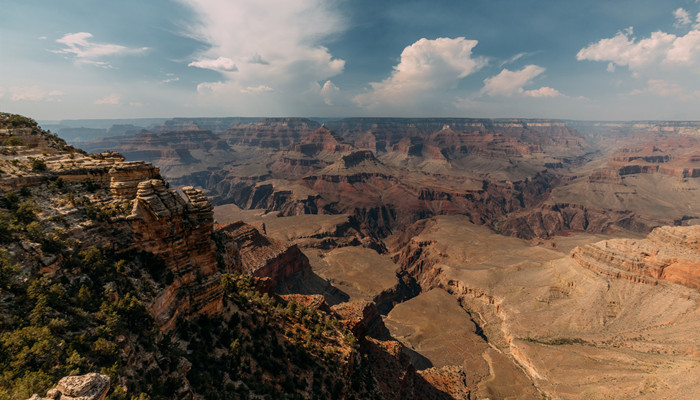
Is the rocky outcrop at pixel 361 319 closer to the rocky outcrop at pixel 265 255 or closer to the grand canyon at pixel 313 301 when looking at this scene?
the grand canyon at pixel 313 301

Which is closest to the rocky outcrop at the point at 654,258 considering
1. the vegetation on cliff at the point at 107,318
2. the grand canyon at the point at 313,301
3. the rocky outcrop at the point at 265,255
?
the grand canyon at the point at 313,301

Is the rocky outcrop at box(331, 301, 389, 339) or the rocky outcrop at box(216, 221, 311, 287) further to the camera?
the rocky outcrop at box(216, 221, 311, 287)

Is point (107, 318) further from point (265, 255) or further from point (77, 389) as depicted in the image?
point (265, 255)

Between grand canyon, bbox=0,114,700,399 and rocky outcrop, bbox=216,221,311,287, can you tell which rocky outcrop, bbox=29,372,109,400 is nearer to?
grand canyon, bbox=0,114,700,399

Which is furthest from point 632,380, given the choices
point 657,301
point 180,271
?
point 180,271

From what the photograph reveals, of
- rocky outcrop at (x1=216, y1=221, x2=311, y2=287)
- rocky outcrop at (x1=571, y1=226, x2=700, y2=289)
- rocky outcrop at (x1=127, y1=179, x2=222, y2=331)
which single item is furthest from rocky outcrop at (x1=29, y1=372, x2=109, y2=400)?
rocky outcrop at (x1=571, y1=226, x2=700, y2=289)

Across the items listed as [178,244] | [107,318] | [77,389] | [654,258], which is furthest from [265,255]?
[654,258]

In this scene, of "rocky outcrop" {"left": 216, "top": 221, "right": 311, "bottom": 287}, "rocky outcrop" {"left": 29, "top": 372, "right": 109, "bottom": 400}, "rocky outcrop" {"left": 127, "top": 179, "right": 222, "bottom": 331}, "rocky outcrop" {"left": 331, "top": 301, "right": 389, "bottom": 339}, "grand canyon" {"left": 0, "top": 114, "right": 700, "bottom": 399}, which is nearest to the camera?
"rocky outcrop" {"left": 29, "top": 372, "right": 109, "bottom": 400}
